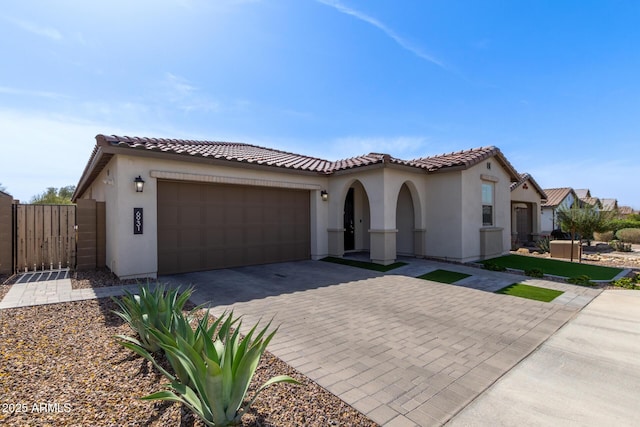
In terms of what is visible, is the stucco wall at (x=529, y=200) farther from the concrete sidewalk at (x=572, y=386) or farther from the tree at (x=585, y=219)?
the concrete sidewalk at (x=572, y=386)

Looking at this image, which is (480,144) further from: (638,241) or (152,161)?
(638,241)

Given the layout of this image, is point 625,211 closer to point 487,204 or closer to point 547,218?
point 547,218

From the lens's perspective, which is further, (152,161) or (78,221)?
(78,221)

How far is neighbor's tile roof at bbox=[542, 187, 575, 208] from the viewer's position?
92.4 feet

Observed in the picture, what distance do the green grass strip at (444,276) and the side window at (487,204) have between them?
4.66 metres

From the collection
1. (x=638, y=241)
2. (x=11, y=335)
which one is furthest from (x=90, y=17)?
(x=638, y=241)

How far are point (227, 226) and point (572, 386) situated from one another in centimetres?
956

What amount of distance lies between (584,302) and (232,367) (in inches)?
330

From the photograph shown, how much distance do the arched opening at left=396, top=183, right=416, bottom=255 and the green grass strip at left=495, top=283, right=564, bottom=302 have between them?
5.04 metres

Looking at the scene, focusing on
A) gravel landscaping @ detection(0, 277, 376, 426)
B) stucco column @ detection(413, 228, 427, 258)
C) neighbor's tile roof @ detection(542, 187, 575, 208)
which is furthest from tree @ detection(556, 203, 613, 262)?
gravel landscaping @ detection(0, 277, 376, 426)

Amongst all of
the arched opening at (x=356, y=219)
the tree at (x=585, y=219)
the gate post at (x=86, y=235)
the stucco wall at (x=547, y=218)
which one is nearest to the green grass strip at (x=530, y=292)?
the arched opening at (x=356, y=219)

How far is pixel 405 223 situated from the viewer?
1382 cm

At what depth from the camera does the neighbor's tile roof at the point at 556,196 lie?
2815 cm

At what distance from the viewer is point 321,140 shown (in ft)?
52.6
